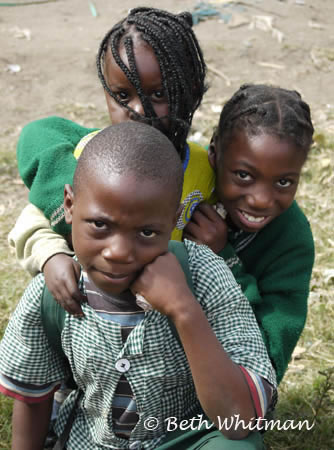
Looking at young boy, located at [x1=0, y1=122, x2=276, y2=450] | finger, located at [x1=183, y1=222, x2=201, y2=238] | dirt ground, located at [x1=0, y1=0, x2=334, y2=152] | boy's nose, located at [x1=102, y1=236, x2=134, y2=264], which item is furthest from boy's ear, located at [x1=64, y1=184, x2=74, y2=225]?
dirt ground, located at [x1=0, y1=0, x2=334, y2=152]

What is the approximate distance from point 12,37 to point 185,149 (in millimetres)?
5268

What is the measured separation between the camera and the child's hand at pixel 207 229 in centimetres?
237

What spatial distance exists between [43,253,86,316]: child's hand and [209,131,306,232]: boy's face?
2.25 feet

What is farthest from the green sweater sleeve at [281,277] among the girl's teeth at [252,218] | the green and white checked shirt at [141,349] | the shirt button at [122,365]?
the shirt button at [122,365]

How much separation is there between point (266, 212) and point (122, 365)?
807mm

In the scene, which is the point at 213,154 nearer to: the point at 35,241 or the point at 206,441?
the point at 35,241

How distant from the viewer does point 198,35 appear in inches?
293

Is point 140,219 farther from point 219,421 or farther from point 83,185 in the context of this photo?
point 219,421

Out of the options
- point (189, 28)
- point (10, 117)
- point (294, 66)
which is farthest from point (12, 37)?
point (189, 28)

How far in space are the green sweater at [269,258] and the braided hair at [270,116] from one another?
348mm

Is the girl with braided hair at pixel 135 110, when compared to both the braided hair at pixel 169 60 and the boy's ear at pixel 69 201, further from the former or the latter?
the boy's ear at pixel 69 201

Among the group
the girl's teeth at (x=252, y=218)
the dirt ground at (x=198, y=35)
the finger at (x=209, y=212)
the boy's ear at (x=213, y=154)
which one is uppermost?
the boy's ear at (x=213, y=154)

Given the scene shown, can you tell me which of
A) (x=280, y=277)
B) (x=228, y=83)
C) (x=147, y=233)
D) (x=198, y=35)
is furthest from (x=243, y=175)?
(x=198, y=35)

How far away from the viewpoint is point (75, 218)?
5.92 ft
